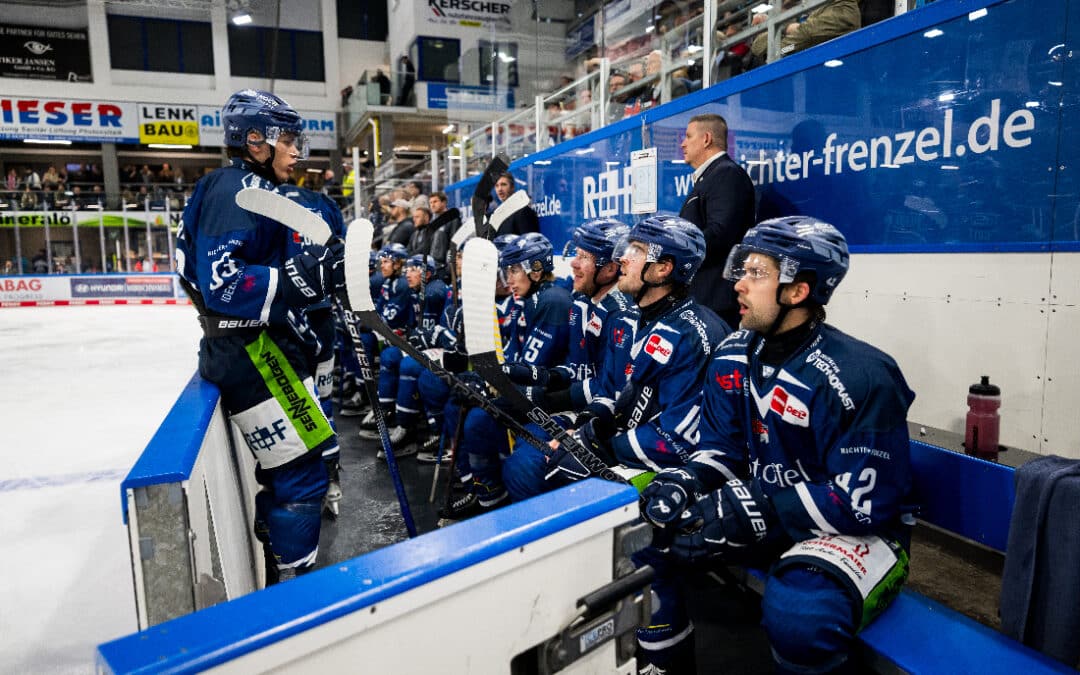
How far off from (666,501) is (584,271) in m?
1.63

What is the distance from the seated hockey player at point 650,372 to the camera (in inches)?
79.9

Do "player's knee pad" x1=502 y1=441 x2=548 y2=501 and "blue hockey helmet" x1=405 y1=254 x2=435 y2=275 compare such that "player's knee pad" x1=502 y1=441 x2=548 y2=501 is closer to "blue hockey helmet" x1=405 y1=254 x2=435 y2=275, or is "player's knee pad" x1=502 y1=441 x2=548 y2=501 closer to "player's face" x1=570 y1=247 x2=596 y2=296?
"player's face" x1=570 y1=247 x2=596 y2=296

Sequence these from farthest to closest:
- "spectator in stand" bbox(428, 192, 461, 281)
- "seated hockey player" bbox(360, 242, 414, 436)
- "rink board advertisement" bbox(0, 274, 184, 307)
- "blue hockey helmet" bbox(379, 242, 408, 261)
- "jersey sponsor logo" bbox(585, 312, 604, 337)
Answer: "rink board advertisement" bbox(0, 274, 184, 307), "spectator in stand" bbox(428, 192, 461, 281), "blue hockey helmet" bbox(379, 242, 408, 261), "seated hockey player" bbox(360, 242, 414, 436), "jersey sponsor logo" bbox(585, 312, 604, 337)

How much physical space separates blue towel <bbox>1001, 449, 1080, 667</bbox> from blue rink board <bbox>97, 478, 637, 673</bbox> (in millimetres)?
998

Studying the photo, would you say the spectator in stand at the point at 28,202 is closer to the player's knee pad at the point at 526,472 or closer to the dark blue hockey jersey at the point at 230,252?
the dark blue hockey jersey at the point at 230,252

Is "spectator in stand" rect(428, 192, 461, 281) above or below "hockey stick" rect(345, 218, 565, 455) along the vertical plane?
above

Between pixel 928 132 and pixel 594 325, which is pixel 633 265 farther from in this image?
pixel 928 132

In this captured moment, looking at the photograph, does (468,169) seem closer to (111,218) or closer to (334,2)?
(111,218)

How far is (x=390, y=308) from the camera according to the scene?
548 cm

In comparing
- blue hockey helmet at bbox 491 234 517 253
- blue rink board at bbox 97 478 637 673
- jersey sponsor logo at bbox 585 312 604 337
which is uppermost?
blue hockey helmet at bbox 491 234 517 253

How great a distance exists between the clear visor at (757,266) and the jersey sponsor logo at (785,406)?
0.84ft

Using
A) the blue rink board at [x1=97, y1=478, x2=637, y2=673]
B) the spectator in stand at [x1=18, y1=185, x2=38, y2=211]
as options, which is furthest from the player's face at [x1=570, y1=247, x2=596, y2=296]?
the spectator in stand at [x1=18, y1=185, x2=38, y2=211]

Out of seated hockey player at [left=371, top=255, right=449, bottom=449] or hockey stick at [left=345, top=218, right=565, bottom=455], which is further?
seated hockey player at [left=371, top=255, right=449, bottom=449]

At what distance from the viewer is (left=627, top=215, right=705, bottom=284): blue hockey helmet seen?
2.20 metres
